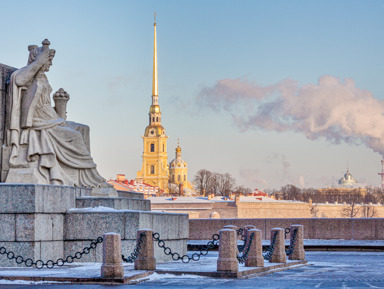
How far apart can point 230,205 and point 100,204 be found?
370ft

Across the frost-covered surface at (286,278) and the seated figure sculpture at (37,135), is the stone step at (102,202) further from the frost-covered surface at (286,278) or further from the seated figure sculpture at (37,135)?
the frost-covered surface at (286,278)

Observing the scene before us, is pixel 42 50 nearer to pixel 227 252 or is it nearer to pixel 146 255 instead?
pixel 146 255

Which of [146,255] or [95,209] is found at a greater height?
[95,209]

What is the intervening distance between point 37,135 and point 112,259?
5034 mm

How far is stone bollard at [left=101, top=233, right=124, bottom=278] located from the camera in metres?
13.1

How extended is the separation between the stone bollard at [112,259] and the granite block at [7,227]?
110 inches

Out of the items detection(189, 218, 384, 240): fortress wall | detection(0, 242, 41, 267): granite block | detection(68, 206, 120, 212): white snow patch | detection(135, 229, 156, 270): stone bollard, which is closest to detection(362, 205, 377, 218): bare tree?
detection(189, 218, 384, 240): fortress wall

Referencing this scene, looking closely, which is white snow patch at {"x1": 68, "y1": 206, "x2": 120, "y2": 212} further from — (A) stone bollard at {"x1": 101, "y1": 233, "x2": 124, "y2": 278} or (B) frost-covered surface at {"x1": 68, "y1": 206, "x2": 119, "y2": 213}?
(A) stone bollard at {"x1": 101, "y1": 233, "x2": 124, "y2": 278}

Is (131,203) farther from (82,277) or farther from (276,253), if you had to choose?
(82,277)

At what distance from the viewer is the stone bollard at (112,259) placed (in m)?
13.1

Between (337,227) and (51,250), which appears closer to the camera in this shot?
(51,250)

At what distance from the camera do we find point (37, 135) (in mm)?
17391

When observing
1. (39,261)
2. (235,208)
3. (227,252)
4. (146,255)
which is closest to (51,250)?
(39,261)

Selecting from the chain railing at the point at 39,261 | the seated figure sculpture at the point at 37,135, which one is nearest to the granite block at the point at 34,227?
the chain railing at the point at 39,261
